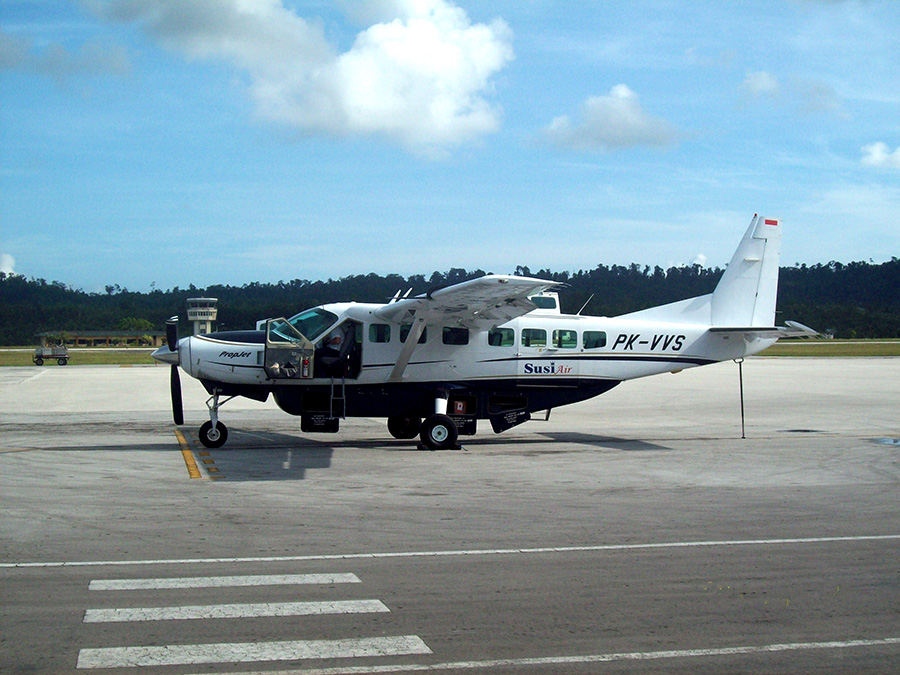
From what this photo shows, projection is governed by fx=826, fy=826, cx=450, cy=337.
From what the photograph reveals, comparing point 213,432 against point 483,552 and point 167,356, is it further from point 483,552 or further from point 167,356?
point 483,552

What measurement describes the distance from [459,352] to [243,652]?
40.5 ft

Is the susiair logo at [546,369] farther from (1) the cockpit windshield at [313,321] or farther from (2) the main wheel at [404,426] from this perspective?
(1) the cockpit windshield at [313,321]

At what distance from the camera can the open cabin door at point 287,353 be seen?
16.3m

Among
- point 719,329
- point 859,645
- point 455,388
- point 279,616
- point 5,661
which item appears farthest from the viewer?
point 719,329

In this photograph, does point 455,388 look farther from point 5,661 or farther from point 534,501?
point 5,661

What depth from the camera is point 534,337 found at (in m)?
18.0

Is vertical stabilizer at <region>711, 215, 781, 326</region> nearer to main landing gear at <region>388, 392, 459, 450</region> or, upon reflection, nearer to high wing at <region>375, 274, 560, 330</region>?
high wing at <region>375, 274, 560, 330</region>

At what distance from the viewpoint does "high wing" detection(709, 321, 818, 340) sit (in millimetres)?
18328

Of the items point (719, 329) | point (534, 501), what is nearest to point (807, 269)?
point (719, 329)

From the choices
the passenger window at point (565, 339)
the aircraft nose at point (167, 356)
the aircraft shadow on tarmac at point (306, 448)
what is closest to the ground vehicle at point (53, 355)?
the aircraft shadow on tarmac at point (306, 448)

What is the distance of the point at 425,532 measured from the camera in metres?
9.33

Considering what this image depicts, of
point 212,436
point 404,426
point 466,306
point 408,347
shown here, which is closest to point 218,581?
point 466,306

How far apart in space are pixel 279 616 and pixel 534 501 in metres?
5.66

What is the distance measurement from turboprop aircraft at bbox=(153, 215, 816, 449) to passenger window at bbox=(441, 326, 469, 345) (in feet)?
0.09
